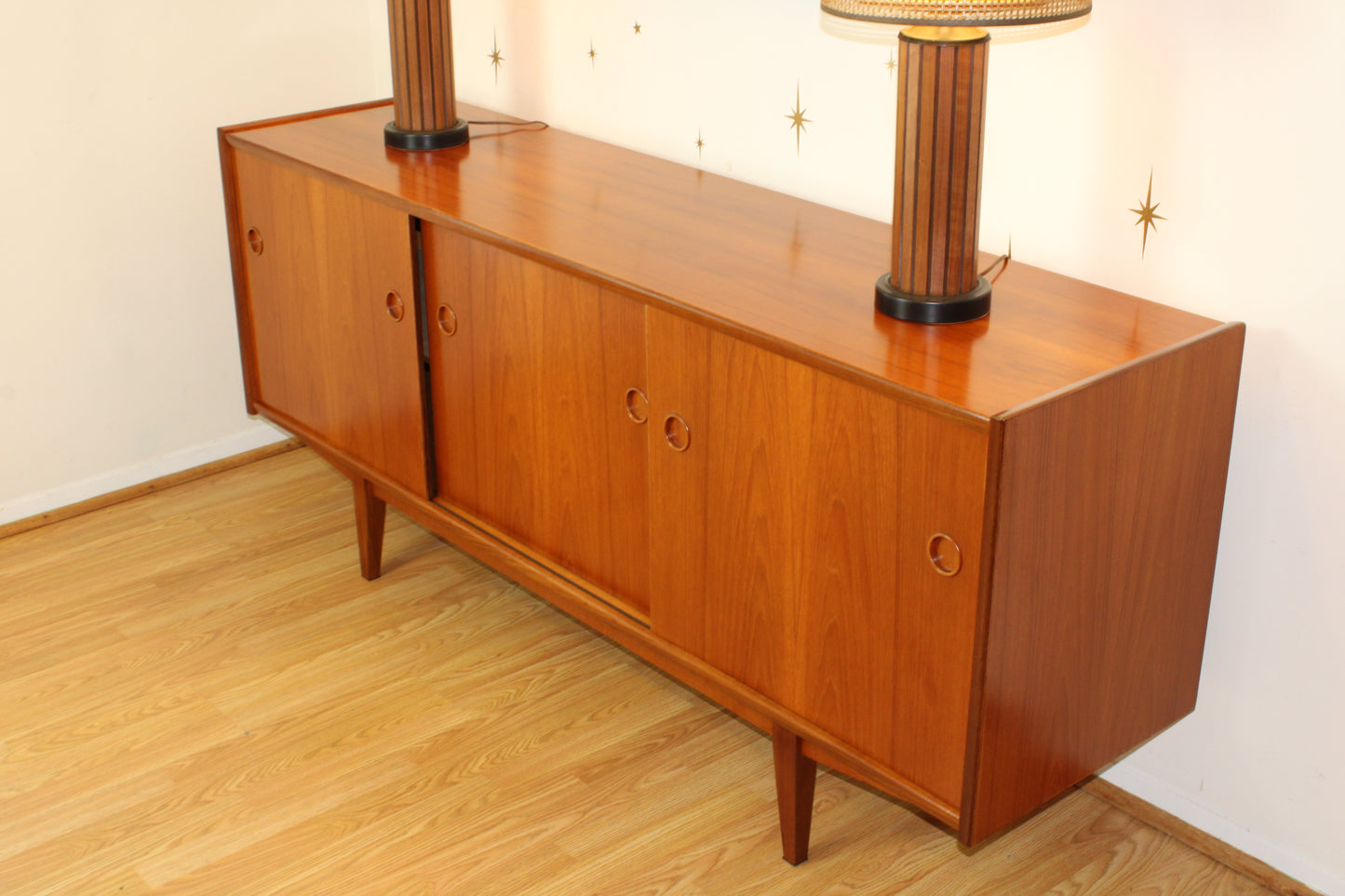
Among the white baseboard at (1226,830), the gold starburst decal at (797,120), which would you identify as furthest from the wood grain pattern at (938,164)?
the white baseboard at (1226,830)

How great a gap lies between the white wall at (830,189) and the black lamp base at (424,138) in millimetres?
261

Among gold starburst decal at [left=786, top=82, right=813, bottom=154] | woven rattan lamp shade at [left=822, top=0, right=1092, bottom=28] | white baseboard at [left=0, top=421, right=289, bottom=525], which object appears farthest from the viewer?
white baseboard at [left=0, top=421, right=289, bottom=525]

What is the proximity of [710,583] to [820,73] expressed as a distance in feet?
2.57

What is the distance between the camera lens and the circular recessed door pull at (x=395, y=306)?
2.08 m

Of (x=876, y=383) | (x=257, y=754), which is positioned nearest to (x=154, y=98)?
(x=257, y=754)

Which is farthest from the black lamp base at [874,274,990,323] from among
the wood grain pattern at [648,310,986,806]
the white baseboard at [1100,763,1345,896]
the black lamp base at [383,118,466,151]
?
the black lamp base at [383,118,466,151]

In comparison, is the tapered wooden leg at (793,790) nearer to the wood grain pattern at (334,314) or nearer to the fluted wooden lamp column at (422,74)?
the wood grain pattern at (334,314)

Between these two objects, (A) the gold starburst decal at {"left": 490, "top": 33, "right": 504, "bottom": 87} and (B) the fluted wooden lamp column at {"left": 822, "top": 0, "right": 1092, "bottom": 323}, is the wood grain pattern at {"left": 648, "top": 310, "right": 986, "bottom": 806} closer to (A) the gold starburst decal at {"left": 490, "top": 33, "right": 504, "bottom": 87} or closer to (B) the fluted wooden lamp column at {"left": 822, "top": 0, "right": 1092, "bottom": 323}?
(B) the fluted wooden lamp column at {"left": 822, "top": 0, "right": 1092, "bottom": 323}

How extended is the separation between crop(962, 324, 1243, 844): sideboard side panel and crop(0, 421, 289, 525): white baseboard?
1995 millimetres

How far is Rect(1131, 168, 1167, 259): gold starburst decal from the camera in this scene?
1.64m

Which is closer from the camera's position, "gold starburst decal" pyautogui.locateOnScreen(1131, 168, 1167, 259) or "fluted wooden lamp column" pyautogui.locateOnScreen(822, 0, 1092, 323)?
"fluted wooden lamp column" pyautogui.locateOnScreen(822, 0, 1092, 323)

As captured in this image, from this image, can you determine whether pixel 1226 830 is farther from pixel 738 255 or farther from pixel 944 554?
pixel 738 255

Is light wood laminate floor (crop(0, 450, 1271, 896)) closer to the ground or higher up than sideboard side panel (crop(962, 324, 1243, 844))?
closer to the ground

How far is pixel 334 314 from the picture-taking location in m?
2.24
